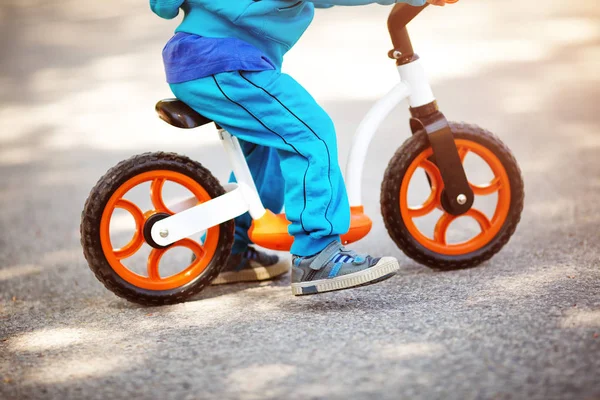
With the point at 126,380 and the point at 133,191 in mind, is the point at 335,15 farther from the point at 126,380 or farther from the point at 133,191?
the point at 126,380

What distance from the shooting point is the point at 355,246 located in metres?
3.08

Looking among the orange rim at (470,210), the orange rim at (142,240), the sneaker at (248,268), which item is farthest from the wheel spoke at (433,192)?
the orange rim at (142,240)

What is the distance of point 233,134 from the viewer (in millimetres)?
2311

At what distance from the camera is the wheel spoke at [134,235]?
2.35 metres

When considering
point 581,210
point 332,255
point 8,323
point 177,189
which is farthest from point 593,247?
point 177,189

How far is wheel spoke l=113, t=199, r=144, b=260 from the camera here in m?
2.35

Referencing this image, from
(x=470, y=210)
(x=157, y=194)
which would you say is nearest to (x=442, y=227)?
(x=470, y=210)

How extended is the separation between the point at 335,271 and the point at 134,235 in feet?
1.97

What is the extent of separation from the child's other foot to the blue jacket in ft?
1.93

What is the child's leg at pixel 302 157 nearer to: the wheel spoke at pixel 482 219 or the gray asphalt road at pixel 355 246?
the gray asphalt road at pixel 355 246

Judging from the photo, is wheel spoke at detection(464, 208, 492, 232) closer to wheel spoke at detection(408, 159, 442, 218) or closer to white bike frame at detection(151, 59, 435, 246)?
wheel spoke at detection(408, 159, 442, 218)

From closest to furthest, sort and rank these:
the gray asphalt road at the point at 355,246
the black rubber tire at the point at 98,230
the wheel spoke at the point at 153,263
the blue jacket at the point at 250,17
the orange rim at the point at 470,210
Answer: the gray asphalt road at the point at 355,246
the blue jacket at the point at 250,17
the black rubber tire at the point at 98,230
the wheel spoke at the point at 153,263
the orange rim at the point at 470,210

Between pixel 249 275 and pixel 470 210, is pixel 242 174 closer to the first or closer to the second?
pixel 249 275

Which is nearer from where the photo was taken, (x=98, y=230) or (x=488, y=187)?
(x=98, y=230)
